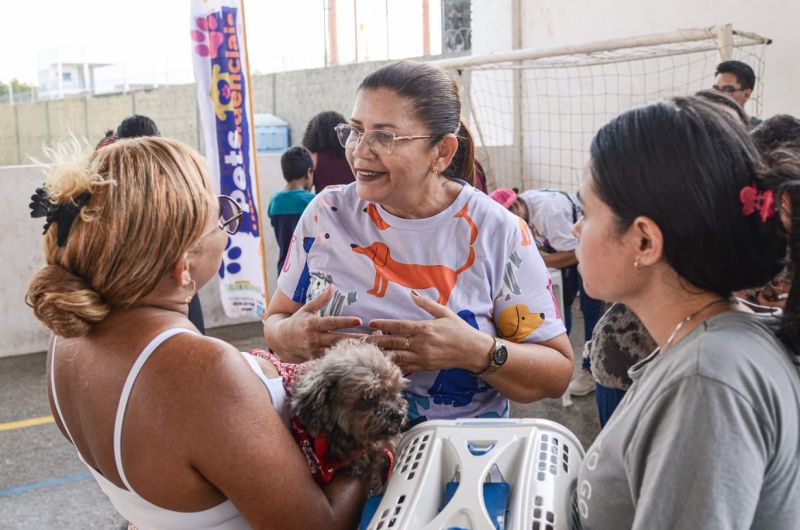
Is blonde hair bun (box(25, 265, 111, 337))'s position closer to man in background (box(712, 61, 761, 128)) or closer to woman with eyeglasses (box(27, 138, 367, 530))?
woman with eyeglasses (box(27, 138, 367, 530))

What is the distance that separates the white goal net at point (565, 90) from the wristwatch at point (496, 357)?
512cm

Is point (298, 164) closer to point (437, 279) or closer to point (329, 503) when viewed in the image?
point (437, 279)

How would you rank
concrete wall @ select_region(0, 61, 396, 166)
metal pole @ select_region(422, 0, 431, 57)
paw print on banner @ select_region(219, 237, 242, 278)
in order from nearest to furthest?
paw print on banner @ select_region(219, 237, 242, 278) < concrete wall @ select_region(0, 61, 396, 166) < metal pole @ select_region(422, 0, 431, 57)

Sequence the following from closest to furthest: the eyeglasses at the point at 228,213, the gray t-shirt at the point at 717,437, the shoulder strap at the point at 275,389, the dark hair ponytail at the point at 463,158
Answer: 1. the gray t-shirt at the point at 717,437
2. the shoulder strap at the point at 275,389
3. the eyeglasses at the point at 228,213
4. the dark hair ponytail at the point at 463,158

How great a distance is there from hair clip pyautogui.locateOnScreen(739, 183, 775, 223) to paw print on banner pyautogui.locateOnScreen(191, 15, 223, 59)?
4.59 m

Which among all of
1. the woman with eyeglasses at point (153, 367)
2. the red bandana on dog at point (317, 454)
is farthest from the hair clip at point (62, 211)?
the red bandana on dog at point (317, 454)

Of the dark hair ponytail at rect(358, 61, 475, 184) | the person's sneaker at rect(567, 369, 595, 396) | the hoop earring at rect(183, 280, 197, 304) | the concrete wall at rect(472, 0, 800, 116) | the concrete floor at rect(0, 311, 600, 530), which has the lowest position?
the concrete floor at rect(0, 311, 600, 530)

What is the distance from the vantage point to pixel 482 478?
142 cm

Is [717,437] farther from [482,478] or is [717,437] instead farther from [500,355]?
[500,355]

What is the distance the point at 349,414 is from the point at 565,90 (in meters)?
7.99

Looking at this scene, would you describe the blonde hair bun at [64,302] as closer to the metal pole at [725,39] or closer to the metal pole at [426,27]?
the metal pole at [725,39]

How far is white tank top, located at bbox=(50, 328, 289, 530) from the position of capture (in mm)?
1386

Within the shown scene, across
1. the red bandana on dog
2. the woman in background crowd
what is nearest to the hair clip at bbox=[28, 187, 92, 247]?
the red bandana on dog

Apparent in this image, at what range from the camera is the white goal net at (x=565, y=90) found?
6.95m
